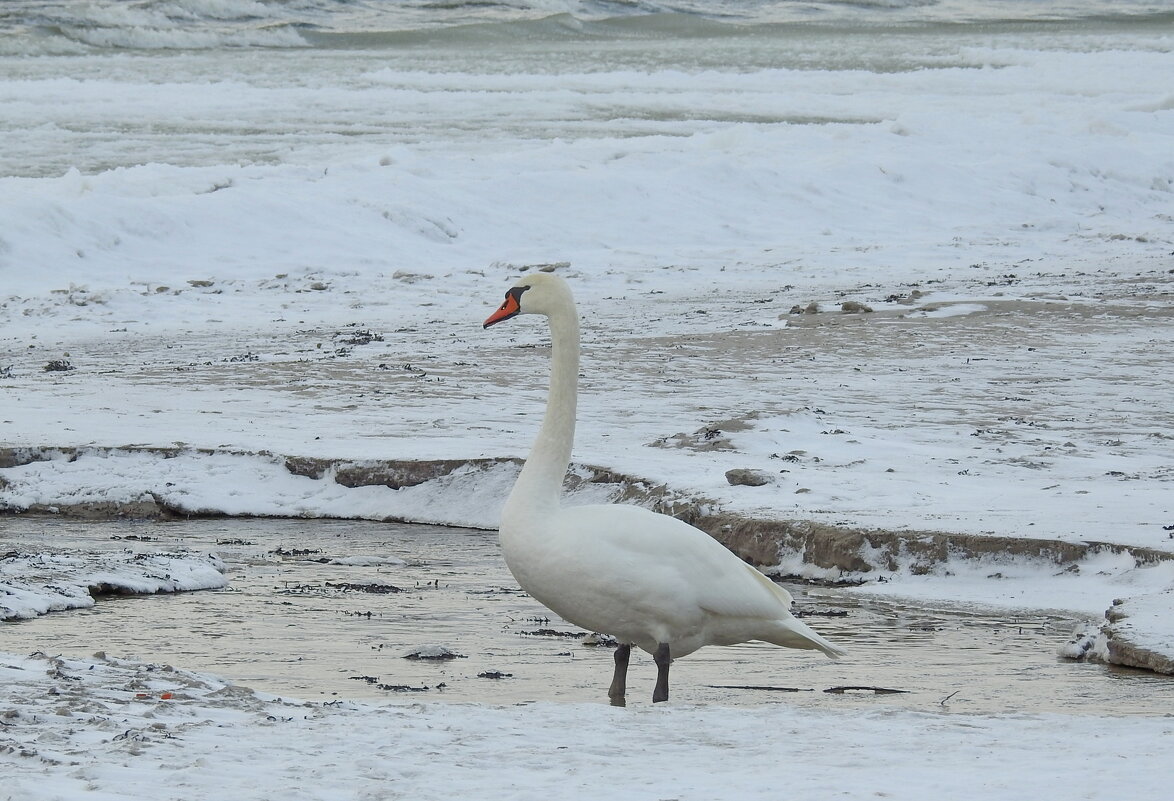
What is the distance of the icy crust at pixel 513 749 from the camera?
4.05 m

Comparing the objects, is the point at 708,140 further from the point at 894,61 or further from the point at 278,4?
the point at 278,4

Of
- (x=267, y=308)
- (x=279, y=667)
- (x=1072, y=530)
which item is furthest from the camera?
(x=267, y=308)

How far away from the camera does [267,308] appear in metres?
16.6

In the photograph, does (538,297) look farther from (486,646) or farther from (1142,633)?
(1142,633)

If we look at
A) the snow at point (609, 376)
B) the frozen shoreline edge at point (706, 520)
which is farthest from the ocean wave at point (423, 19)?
the frozen shoreline edge at point (706, 520)

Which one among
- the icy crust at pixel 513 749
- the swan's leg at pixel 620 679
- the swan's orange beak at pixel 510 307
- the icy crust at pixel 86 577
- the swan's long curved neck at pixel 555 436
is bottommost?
the icy crust at pixel 86 577

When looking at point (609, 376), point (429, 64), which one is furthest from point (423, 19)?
point (609, 376)

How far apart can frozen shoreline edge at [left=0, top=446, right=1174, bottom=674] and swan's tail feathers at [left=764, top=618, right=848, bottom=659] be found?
3.87 ft

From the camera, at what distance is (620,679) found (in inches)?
222

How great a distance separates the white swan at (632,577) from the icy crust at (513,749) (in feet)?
1.93

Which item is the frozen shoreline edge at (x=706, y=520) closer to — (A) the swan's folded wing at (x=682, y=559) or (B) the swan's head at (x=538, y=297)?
(A) the swan's folded wing at (x=682, y=559)

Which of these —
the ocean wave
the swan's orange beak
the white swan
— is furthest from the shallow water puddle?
the ocean wave

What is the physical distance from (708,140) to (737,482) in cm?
2018

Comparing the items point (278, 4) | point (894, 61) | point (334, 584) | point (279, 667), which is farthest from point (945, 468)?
point (278, 4)
